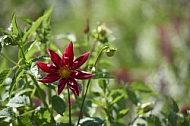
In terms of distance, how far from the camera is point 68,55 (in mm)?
752

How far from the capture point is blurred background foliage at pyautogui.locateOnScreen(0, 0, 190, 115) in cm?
212

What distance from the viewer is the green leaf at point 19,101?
78 cm

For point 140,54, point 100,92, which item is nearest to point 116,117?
point 100,92

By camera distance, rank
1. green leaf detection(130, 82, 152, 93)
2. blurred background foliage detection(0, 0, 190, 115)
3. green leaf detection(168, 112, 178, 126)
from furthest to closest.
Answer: blurred background foliage detection(0, 0, 190, 115)
green leaf detection(130, 82, 152, 93)
green leaf detection(168, 112, 178, 126)

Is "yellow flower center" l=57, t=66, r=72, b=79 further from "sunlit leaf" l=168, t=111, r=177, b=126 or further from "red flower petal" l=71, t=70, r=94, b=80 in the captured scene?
"sunlit leaf" l=168, t=111, r=177, b=126

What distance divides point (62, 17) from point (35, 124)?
82.3 inches

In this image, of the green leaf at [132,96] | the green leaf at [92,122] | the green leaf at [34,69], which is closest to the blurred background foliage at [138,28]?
the green leaf at [132,96]

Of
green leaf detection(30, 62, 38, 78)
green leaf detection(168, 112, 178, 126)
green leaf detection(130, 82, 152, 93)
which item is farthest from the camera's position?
green leaf detection(130, 82, 152, 93)

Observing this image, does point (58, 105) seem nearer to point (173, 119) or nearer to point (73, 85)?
point (73, 85)

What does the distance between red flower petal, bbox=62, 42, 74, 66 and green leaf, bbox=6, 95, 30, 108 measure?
10 centimetres

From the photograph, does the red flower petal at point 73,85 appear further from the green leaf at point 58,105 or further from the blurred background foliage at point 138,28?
the blurred background foliage at point 138,28

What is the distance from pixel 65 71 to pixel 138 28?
2127 mm

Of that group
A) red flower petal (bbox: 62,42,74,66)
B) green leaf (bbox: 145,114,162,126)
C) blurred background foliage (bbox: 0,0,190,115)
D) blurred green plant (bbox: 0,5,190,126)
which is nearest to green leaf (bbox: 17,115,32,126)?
blurred green plant (bbox: 0,5,190,126)

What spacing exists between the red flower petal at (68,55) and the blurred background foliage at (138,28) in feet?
3.62
